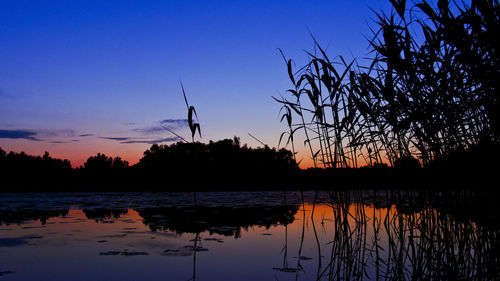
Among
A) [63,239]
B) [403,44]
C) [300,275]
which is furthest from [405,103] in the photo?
[63,239]

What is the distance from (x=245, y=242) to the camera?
4270 millimetres

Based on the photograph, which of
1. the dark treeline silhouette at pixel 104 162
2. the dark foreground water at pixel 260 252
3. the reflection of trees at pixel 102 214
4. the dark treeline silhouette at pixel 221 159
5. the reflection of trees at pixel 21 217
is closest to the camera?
the dark foreground water at pixel 260 252

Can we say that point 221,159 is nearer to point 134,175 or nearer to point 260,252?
point 134,175

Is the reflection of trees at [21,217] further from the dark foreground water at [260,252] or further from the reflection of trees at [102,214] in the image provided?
the dark foreground water at [260,252]

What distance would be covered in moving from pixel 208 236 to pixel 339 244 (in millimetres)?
1768

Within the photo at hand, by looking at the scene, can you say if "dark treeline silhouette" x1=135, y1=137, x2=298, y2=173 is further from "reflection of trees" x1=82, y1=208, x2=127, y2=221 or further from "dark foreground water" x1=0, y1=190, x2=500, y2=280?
"dark foreground water" x1=0, y1=190, x2=500, y2=280

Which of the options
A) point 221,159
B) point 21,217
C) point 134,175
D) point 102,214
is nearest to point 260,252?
point 102,214

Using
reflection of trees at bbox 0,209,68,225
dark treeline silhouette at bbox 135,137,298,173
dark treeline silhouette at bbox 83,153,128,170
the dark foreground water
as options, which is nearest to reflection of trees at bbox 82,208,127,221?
reflection of trees at bbox 0,209,68,225

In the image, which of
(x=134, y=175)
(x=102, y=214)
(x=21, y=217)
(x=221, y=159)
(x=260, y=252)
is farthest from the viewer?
(x=221, y=159)

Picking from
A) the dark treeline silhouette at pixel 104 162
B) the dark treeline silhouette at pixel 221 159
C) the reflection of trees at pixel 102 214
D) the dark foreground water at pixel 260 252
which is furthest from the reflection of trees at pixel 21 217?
the dark treeline silhouette at pixel 104 162

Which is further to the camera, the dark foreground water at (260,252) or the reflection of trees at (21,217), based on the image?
the reflection of trees at (21,217)

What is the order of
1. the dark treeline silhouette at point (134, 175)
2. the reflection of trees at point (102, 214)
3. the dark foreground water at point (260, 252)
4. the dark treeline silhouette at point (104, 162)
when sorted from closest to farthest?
1. the dark foreground water at point (260, 252)
2. the reflection of trees at point (102, 214)
3. the dark treeline silhouette at point (134, 175)
4. the dark treeline silhouette at point (104, 162)

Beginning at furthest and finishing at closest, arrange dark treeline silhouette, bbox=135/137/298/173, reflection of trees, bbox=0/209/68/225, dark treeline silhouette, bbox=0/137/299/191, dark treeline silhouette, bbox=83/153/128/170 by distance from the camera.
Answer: dark treeline silhouette, bbox=83/153/128/170 < dark treeline silhouette, bbox=135/137/298/173 < dark treeline silhouette, bbox=0/137/299/191 < reflection of trees, bbox=0/209/68/225

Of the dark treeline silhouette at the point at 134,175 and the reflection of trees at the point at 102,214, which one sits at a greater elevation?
the dark treeline silhouette at the point at 134,175
